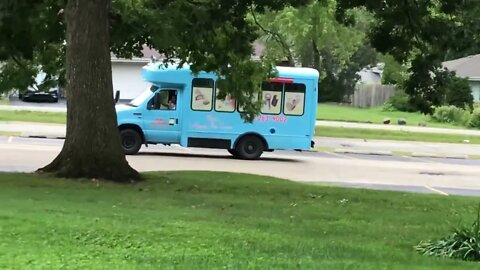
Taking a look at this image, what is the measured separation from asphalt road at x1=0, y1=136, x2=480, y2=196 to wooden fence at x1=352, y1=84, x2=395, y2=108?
35.8 m

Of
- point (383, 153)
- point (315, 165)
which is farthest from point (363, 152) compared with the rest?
point (315, 165)

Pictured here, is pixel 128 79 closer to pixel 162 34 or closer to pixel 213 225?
pixel 162 34

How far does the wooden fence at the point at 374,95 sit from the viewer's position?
2409 inches

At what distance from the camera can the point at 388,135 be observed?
33906 mm

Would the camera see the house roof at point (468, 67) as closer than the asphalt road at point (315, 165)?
No

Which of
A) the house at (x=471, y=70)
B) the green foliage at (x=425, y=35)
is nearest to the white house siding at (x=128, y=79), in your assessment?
the house at (x=471, y=70)

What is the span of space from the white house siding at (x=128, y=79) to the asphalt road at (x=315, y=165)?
27.6 meters

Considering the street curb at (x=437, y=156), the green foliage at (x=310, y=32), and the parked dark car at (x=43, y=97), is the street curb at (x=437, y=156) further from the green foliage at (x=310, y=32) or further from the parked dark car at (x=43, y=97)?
the parked dark car at (x=43, y=97)

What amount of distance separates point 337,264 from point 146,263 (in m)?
1.59

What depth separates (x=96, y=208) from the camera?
31.2ft

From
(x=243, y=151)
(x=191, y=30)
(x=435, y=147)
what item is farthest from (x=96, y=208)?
(x=435, y=147)

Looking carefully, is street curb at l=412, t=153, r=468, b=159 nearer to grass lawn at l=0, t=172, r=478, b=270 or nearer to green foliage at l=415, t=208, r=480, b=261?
grass lawn at l=0, t=172, r=478, b=270

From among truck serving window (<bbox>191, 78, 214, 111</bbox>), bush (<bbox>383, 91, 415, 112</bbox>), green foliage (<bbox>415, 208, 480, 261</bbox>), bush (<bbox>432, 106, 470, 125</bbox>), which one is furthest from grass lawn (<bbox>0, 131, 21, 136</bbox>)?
bush (<bbox>383, 91, 415, 112</bbox>)

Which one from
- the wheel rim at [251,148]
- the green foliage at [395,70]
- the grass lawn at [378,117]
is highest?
the green foliage at [395,70]
